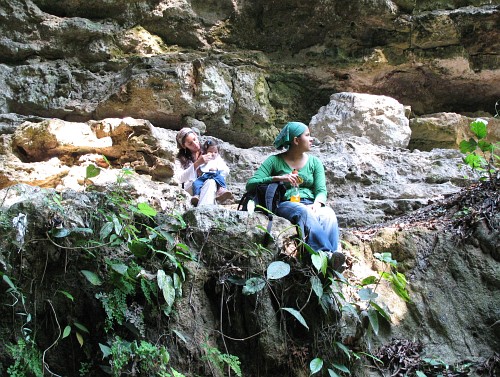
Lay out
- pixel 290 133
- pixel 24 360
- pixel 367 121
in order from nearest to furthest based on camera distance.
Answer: pixel 24 360 → pixel 290 133 → pixel 367 121

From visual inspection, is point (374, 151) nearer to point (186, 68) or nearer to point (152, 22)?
point (186, 68)

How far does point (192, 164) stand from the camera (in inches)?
245

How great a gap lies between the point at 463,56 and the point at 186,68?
14.1 ft

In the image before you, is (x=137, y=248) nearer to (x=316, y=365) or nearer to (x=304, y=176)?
(x=316, y=365)

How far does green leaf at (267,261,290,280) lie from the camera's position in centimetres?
430

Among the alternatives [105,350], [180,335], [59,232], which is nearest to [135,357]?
[105,350]

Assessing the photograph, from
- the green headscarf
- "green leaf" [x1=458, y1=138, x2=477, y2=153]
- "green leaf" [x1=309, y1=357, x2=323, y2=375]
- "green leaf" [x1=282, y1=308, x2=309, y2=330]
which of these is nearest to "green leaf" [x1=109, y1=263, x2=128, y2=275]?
"green leaf" [x1=282, y1=308, x2=309, y2=330]

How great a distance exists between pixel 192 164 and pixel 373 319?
2430 millimetres

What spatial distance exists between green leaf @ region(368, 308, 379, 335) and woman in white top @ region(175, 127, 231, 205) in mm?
1800

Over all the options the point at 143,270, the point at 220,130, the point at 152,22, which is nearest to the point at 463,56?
the point at 220,130

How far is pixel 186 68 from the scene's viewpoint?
9.04m

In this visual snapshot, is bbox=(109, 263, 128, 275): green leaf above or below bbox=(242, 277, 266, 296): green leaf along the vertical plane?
above

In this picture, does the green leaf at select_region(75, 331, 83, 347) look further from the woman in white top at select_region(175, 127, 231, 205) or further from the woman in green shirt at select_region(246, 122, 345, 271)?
the woman in white top at select_region(175, 127, 231, 205)

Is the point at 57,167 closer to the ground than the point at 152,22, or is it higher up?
closer to the ground
